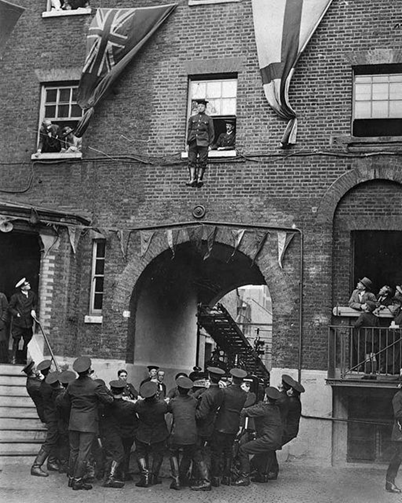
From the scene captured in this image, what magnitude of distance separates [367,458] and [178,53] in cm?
962

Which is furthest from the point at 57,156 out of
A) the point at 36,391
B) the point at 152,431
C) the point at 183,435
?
the point at 183,435

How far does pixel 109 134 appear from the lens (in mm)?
17766

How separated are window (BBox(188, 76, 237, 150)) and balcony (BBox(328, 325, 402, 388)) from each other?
5268 mm

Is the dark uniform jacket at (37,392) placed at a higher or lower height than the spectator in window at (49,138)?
lower

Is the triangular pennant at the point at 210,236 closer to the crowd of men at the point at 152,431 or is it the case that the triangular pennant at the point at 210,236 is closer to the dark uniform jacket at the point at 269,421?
the crowd of men at the point at 152,431

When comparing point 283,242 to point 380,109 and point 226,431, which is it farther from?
point 226,431

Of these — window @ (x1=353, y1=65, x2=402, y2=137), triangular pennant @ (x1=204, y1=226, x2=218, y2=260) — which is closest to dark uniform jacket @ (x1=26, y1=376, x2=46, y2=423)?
triangular pennant @ (x1=204, y1=226, x2=218, y2=260)

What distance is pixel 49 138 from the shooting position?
18.1m

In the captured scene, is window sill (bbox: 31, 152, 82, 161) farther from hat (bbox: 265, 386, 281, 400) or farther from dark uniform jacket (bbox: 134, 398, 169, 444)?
hat (bbox: 265, 386, 281, 400)

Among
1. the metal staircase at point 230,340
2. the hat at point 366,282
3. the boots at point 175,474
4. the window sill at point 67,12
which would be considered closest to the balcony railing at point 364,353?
the hat at point 366,282

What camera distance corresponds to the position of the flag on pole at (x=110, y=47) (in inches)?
691

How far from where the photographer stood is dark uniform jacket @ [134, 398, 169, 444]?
12.2 metres

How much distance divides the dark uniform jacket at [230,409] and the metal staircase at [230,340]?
895 cm

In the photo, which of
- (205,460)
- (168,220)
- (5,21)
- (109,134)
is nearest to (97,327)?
(168,220)
